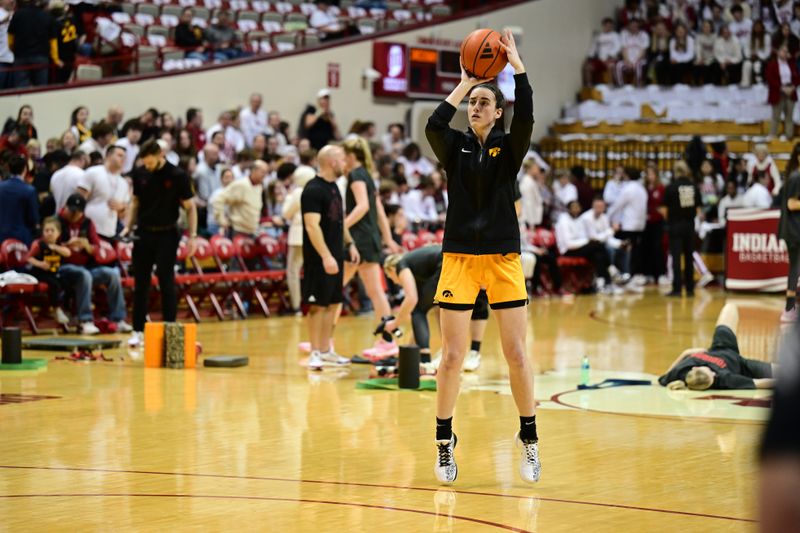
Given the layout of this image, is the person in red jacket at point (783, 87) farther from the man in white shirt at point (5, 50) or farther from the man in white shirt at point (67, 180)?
the man in white shirt at point (67, 180)

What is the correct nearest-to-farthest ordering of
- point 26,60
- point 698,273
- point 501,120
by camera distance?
point 501,120 → point 26,60 → point 698,273

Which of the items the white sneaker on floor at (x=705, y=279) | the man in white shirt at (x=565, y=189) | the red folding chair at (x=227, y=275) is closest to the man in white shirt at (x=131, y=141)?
the red folding chair at (x=227, y=275)

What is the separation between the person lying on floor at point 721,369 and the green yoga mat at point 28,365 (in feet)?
16.1

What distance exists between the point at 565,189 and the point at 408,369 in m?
→ 13.2

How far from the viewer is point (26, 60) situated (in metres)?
16.8

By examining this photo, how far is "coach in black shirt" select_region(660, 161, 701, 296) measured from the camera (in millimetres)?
18234

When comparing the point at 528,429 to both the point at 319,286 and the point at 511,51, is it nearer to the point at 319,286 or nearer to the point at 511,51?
the point at 511,51

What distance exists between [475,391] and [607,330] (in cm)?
496

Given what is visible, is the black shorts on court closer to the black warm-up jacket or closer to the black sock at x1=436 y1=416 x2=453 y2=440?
the black warm-up jacket

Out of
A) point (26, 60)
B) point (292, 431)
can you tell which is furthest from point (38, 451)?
point (26, 60)

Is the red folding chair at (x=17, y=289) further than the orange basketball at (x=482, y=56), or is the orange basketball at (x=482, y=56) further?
the red folding chair at (x=17, y=289)

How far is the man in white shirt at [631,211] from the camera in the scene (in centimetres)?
2016

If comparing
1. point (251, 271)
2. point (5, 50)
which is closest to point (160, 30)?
point (5, 50)

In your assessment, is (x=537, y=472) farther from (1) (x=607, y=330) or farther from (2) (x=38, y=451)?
(1) (x=607, y=330)
